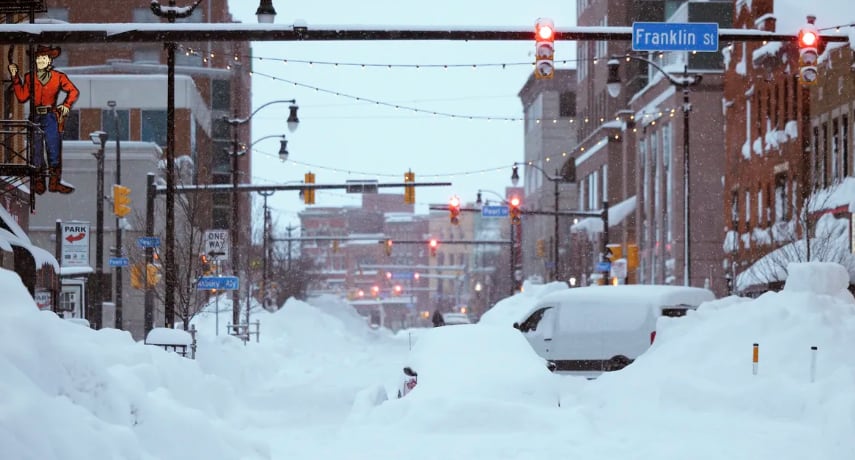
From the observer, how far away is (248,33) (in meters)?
17.8

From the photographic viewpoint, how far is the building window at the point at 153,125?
7494cm

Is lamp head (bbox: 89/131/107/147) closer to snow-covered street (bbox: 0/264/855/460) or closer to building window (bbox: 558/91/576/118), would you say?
snow-covered street (bbox: 0/264/855/460)

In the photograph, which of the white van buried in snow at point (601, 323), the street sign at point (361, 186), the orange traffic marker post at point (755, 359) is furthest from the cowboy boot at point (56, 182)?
the orange traffic marker post at point (755, 359)

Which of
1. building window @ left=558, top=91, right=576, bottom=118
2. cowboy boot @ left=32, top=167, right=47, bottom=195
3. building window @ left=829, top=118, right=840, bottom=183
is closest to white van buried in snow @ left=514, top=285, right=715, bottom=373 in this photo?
cowboy boot @ left=32, top=167, right=47, bottom=195

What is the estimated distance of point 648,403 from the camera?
59.2ft

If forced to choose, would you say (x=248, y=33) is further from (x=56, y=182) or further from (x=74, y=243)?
(x=74, y=243)

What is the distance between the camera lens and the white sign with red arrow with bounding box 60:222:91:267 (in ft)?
97.2

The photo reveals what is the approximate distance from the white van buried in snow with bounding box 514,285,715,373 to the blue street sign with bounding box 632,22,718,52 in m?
6.93

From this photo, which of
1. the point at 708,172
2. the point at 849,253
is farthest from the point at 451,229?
the point at 849,253

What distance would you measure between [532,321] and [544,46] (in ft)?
29.4

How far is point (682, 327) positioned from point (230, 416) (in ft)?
25.8

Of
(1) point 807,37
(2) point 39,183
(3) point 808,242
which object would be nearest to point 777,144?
(3) point 808,242

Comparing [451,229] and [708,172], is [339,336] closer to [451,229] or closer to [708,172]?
[708,172]

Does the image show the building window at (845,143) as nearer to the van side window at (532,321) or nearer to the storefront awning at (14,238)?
the van side window at (532,321)
